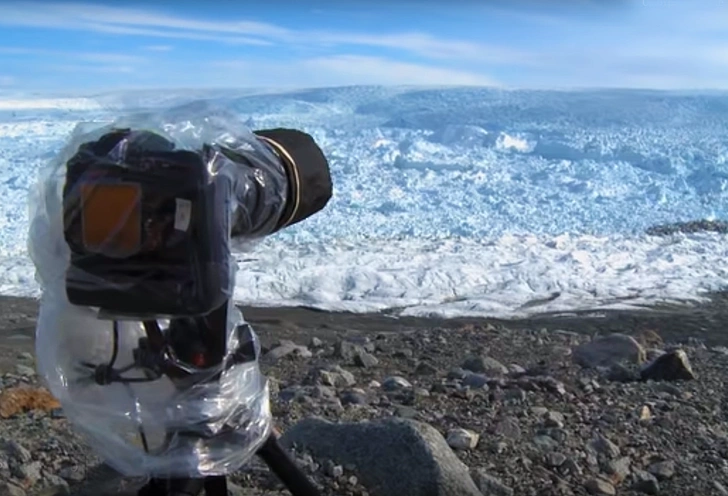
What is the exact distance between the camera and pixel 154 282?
1480 mm

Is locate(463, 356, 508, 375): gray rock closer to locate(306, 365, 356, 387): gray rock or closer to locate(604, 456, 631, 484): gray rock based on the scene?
locate(306, 365, 356, 387): gray rock

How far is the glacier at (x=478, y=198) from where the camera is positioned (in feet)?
33.9

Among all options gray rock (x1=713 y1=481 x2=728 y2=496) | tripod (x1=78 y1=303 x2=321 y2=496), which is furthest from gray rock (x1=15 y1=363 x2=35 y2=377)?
tripod (x1=78 y1=303 x2=321 y2=496)

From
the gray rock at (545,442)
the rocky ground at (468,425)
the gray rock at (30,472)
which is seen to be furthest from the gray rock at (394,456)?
the gray rock at (30,472)

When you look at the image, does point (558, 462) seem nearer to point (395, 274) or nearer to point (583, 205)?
point (395, 274)

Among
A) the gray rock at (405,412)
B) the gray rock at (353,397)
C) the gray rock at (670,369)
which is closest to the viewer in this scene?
the gray rock at (405,412)

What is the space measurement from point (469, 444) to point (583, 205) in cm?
1200

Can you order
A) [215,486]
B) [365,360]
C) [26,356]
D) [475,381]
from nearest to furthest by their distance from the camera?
[215,486] < [475,381] < [365,360] < [26,356]

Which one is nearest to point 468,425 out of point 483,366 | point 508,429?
point 508,429

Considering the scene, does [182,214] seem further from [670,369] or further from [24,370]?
[24,370]

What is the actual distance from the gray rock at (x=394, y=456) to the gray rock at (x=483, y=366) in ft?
7.30

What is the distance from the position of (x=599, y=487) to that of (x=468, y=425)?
2.15ft

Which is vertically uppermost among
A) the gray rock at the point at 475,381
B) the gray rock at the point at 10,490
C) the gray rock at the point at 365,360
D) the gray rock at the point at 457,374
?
the gray rock at the point at 10,490

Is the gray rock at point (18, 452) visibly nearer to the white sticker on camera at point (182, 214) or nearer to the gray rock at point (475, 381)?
the white sticker on camera at point (182, 214)
